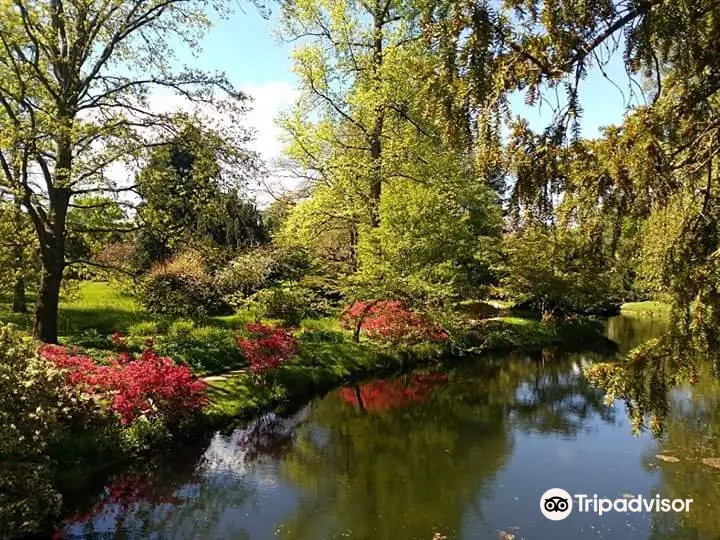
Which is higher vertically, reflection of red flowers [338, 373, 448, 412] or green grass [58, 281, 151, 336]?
green grass [58, 281, 151, 336]

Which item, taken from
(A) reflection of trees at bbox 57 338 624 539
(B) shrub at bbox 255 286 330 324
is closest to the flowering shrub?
(B) shrub at bbox 255 286 330 324

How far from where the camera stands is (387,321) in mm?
18188

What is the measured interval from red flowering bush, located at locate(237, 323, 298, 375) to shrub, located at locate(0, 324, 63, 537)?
579cm

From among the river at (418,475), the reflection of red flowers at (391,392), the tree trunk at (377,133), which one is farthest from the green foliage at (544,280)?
the river at (418,475)

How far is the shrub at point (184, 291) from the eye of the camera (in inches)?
552

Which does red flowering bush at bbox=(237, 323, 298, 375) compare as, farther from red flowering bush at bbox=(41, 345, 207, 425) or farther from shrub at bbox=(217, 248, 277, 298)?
red flowering bush at bbox=(41, 345, 207, 425)

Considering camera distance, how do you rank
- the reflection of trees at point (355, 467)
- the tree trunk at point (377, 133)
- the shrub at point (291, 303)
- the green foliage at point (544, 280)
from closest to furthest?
1. the reflection of trees at point (355, 467)
2. the tree trunk at point (377, 133)
3. the shrub at point (291, 303)
4. the green foliage at point (544, 280)

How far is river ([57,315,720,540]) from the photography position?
729 cm

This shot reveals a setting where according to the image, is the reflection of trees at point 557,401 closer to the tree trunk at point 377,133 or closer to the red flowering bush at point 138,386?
the red flowering bush at point 138,386

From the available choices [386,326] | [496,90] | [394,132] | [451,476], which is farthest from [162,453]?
[394,132]

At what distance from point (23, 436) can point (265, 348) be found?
6884mm

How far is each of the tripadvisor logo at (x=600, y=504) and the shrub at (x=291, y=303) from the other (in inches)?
454

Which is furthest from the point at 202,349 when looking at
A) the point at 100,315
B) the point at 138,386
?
the point at 100,315

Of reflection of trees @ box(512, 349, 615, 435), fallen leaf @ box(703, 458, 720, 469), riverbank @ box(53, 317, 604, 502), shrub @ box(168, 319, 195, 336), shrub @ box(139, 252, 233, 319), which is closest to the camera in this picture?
riverbank @ box(53, 317, 604, 502)
